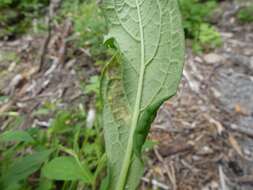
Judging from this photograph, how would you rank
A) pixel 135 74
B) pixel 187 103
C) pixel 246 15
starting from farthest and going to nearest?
pixel 246 15 < pixel 187 103 < pixel 135 74

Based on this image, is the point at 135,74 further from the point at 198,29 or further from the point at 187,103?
the point at 198,29

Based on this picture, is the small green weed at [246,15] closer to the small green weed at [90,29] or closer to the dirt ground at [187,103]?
the dirt ground at [187,103]

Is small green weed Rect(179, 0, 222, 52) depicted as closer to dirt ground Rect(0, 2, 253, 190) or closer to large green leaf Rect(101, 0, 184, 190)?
dirt ground Rect(0, 2, 253, 190)

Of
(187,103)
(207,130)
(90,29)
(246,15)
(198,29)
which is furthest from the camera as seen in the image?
(246,15)

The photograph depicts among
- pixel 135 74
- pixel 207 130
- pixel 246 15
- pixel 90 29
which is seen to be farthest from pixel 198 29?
pixel 135 74

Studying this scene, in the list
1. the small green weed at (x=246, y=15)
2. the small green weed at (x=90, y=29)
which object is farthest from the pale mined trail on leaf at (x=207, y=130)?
the small green weed at (x=246, y=15)

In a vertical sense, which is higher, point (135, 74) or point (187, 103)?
point (135, 74)
